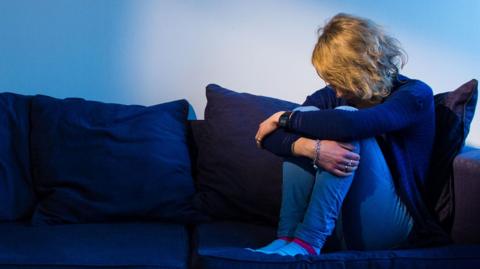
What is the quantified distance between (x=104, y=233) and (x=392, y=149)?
35.3 inches

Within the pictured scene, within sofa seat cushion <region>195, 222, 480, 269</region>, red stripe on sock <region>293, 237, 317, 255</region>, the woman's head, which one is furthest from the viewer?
the woman's head

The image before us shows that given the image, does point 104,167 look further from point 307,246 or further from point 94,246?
point 307,246

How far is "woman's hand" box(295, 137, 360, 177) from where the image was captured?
1486 mm

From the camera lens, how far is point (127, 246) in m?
1.59

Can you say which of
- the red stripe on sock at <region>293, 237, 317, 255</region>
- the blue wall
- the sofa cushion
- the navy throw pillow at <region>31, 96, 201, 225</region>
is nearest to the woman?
the red stripe on sock at <region>293, 237, 317, 255</region>

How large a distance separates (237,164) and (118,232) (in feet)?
1.52

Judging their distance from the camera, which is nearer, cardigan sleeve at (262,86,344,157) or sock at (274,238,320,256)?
sock at (274,238,320,256)

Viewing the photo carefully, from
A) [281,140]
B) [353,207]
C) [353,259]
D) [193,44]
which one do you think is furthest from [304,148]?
[193,44]

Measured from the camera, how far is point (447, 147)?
1.70 meters

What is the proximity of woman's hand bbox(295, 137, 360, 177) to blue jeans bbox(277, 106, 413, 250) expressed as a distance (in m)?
0.02

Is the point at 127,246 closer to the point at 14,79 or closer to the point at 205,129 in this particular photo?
the point at 205,129

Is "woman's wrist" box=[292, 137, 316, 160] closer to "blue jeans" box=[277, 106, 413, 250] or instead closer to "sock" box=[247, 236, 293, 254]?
"blue jeans" box=[277, 106, 413, 250]

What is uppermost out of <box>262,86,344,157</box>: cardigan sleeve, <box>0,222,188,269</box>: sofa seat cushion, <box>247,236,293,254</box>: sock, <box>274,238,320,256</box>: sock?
<box>262,86,344,157</box>: cardigan sleeve

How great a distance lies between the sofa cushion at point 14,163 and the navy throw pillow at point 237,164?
22.9 inches
